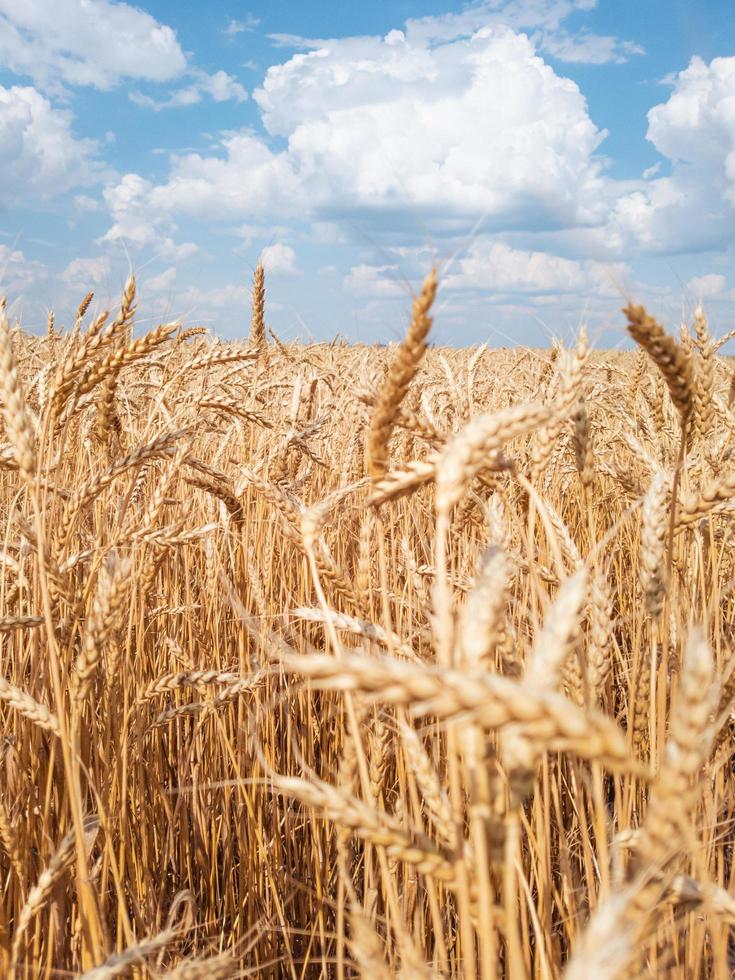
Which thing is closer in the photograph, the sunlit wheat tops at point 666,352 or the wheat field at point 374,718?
the wheat field at point 374,718

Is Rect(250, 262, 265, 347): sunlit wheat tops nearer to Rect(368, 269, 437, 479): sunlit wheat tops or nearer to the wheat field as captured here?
the wheat field

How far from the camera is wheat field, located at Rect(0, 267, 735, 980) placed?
0.62 meters

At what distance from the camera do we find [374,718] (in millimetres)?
1391

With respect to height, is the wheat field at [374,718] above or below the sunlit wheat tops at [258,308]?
below

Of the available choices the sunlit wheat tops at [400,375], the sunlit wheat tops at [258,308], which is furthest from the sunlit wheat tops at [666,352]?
the sunlit wheat tops at [258,308]

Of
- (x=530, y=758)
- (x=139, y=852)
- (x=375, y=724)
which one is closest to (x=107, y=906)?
(x=139, y=852)

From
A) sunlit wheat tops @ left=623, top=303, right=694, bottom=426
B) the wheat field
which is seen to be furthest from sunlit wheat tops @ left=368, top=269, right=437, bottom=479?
sunlit wheat tops @ left=623, top=303, right=694, bottom=426

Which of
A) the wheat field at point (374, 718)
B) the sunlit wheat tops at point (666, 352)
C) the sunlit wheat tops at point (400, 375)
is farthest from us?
the sunlit wheat tops at point (666, 352)

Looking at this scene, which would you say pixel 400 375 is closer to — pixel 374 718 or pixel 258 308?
pixel 374 718

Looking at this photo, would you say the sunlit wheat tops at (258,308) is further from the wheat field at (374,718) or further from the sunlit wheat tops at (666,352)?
the sunlit wheat tops at (666,352)

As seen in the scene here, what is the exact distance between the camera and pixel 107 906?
5.73ft

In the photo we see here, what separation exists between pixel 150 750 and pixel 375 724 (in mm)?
942

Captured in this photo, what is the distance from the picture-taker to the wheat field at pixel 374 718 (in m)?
0.62

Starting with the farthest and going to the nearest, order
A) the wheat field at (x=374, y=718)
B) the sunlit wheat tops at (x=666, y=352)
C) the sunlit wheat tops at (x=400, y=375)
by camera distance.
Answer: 1. the sunlit wheat tops at (x=666, y=352)
2. the sunlit wheat tops at (x=400, y=375)
3. the wheat field at (x=374, y=718)
